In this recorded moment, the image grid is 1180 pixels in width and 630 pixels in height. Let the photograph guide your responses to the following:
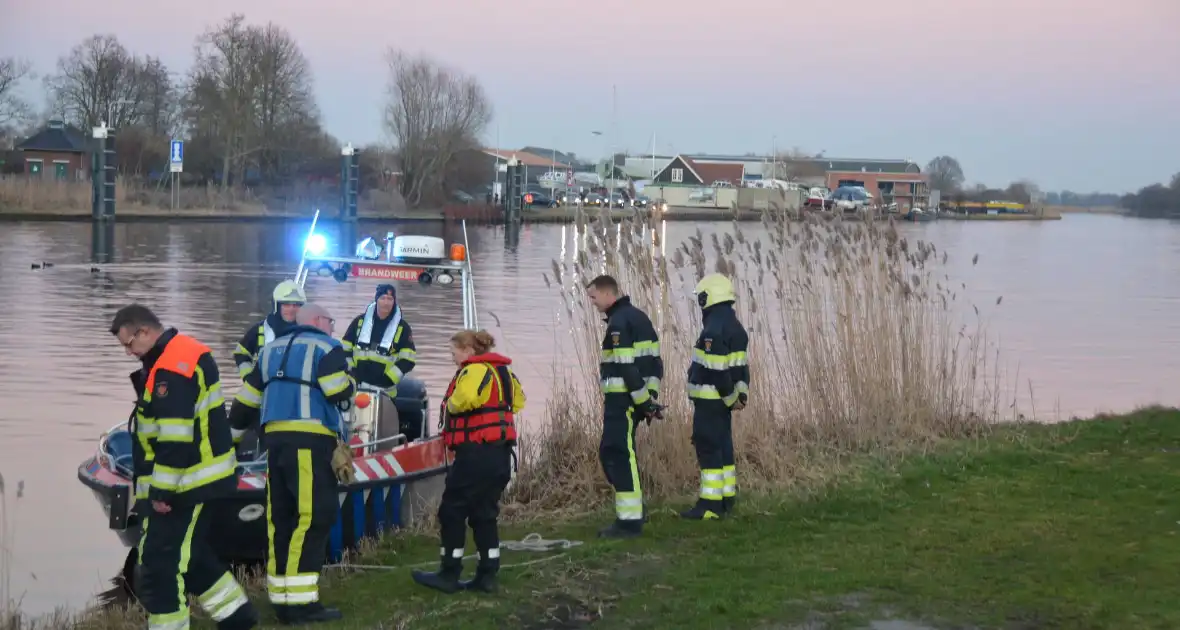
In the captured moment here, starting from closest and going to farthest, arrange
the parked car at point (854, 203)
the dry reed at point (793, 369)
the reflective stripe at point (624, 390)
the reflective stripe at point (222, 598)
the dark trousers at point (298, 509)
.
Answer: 1. the reflective stripe at point (222, 598)
2. the dark trousers at point (298, 509)
3. the reflective stripe at point (624, 390)
4. the dry reed at point (793, 369)
5. the parked car at point (854, 203)

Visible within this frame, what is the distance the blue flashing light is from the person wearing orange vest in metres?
3.89

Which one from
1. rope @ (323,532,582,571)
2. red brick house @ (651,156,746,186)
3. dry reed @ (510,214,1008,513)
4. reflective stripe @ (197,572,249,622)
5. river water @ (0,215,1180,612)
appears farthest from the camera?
red brick house @ (651,156,746,186)

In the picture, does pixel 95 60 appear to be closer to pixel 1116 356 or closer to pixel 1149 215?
pixel 1116 356

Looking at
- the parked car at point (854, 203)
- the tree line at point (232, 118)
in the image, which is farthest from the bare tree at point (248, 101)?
the parked car at point (854, 203)

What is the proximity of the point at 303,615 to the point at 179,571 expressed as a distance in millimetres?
825

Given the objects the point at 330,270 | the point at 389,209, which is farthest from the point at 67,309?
the point at 389,209

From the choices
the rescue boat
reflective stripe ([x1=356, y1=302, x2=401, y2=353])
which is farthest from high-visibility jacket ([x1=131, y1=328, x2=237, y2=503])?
reflective stripe ([x1=356, y1=302, x2=401, y2=353])

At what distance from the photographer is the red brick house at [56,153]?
217ft

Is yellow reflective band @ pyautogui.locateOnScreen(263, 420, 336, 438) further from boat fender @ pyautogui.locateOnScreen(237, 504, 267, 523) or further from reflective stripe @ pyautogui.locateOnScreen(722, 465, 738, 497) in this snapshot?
reflective stripe @ pyautogui.locateOnScreen(722, 465, 738, 497)

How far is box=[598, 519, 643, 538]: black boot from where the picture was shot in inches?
311

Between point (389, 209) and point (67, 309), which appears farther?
point (389, 209)

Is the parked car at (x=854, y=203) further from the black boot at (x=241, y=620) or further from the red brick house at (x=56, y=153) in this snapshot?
the red brick house at (x=56, y=153)

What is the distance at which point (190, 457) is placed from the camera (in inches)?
222

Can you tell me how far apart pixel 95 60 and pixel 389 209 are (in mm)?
18695
